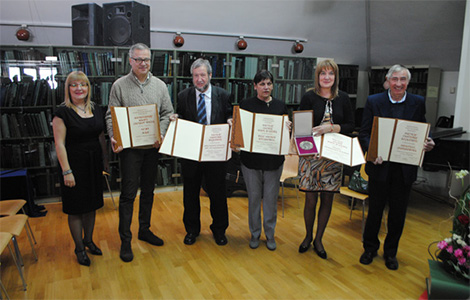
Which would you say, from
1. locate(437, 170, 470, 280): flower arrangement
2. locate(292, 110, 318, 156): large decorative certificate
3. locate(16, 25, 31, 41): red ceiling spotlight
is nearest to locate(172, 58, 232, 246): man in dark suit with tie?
locate(292, 110, 318, 156): large decorative certificate

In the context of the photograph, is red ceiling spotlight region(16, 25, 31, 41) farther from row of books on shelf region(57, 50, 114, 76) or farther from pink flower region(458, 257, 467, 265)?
pink flower region(458, 257, 467, 265)

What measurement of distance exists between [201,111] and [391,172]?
161 cm

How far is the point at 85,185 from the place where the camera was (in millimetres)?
2672

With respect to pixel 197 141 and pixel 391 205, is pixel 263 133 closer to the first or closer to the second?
pixel 197 141

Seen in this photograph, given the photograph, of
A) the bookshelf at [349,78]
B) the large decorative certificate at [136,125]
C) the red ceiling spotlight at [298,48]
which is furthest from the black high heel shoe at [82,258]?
the bookshelf at [349,78]

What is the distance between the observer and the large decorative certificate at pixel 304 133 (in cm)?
254

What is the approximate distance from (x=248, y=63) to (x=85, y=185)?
350 cm

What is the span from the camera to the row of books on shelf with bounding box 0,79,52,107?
4.20 m

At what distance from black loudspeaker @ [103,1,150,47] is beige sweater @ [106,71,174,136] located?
1865 millimetres

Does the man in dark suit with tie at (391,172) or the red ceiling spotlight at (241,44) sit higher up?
the red ceiling spotlight at (241,44)

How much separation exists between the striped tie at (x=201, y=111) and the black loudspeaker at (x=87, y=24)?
2.36 metres

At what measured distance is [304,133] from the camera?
257cm

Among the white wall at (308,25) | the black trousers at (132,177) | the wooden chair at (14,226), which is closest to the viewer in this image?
the wooden chair at (14,226)

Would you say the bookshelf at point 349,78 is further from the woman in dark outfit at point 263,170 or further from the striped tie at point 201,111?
the striped tie at point 201,111
